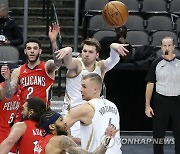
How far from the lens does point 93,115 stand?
20.1ft

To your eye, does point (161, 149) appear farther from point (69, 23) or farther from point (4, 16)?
point (69, 23)

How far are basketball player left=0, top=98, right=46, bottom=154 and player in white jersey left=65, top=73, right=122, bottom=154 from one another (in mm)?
315

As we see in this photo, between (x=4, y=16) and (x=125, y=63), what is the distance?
249 centimetres

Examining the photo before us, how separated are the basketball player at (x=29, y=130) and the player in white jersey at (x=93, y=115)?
0.31 metres

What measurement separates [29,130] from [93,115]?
25.3 inches

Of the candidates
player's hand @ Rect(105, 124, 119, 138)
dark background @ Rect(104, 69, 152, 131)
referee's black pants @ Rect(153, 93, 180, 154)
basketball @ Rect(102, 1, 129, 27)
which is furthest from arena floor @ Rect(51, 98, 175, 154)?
player's hand @ Rect(105, 124, 119, 138)

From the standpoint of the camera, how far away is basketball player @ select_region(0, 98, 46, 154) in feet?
20.4

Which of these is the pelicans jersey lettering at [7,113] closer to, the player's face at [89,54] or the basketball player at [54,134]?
the player's face at [89,54]

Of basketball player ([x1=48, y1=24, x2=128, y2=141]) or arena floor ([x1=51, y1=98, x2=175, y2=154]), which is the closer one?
→ basketball player ([x1=48, y1=24, x2=128, y2=141])

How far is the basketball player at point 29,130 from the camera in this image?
6.20 meters

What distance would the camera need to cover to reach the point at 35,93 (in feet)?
27.7

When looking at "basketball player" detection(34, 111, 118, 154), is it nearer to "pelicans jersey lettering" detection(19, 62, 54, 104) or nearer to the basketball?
"pelicans jersey lettering" detection(19, 62, 54, 104)

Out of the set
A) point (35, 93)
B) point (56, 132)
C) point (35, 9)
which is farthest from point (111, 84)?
point (56, 132)

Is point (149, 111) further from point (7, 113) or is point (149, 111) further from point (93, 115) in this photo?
point (93, 115)
